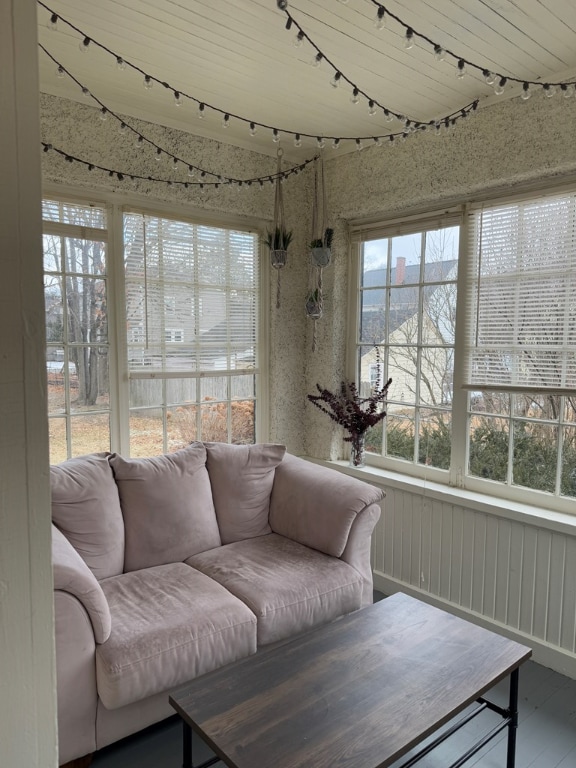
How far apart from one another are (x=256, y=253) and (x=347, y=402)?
1151 mm

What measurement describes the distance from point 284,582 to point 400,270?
194cm

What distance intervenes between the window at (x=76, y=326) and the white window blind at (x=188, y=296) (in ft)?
0.53

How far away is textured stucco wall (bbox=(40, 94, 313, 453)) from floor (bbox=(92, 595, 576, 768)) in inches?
75.7

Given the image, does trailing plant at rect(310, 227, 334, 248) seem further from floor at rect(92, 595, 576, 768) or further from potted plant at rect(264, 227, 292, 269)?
floor at rect(92, 595, 576, 768)

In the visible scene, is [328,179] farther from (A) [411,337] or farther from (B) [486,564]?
(B) [486,564]

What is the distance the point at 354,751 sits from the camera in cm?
134

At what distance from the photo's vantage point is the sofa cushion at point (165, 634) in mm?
1780

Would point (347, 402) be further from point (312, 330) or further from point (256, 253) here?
point (256, 253)

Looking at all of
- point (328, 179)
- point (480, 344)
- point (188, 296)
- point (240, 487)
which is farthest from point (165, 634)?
point (328, 179)

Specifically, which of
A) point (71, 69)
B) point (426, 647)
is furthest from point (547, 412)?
point (71, 69)

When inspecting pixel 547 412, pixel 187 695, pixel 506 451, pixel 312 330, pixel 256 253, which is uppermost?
pixel 256 253

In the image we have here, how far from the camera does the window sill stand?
7.94 ft

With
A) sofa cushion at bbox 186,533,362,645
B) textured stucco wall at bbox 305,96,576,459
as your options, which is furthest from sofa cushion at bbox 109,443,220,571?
textured stucco wall at bbox 305,96,576,459

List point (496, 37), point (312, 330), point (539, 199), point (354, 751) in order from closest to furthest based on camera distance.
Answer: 1. point (354, 751)
2. point (496, 37)
3. point (539, 199)
4. point (312, 330)
